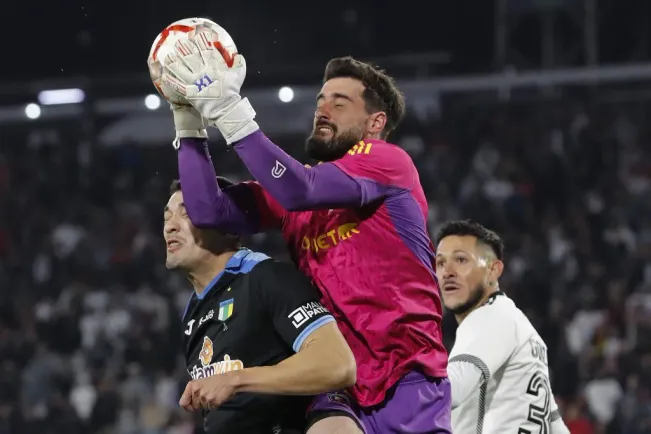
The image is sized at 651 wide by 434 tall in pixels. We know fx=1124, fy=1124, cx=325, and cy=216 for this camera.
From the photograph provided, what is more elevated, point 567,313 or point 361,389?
point 361,389

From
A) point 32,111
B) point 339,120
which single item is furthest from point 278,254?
point 339,120

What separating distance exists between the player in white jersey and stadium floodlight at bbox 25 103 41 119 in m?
11.9

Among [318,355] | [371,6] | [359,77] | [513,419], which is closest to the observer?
[318,355]

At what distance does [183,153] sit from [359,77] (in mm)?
702

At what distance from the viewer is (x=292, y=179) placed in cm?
365

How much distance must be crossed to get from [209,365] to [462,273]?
185 centimetres

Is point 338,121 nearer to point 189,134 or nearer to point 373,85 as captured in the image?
point 373,85

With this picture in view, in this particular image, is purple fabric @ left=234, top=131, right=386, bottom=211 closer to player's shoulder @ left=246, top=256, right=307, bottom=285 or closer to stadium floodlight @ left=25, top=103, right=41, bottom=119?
player's shoulder @ left=246, top=256, right=307, bottom=285

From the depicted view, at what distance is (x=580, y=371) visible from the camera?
10227 millimetres

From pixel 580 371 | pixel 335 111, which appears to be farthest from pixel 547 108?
pixel 335 111

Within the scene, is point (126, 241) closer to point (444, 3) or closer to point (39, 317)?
point (39, 317)

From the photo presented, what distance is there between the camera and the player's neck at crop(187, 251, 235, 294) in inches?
160

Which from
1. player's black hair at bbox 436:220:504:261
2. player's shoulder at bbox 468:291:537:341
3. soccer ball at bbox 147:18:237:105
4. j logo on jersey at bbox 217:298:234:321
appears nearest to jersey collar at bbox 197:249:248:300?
j logo on jersey at bbox 217:298:234:321

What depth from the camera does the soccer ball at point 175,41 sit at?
3.76 metres
